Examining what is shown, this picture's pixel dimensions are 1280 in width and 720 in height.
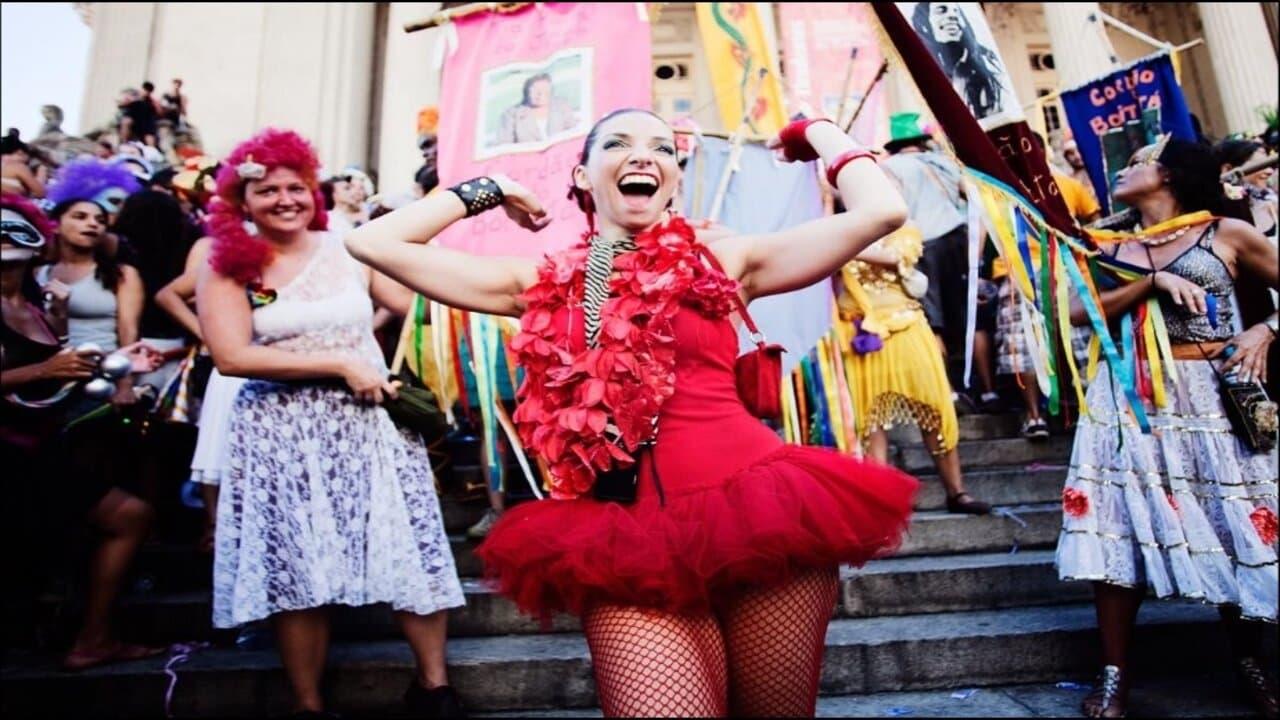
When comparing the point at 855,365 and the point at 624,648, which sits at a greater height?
the point at 855,365

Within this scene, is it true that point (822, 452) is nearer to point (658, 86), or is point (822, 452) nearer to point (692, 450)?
point (692, 450)

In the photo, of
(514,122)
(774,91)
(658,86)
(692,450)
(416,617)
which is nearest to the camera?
(692,450)

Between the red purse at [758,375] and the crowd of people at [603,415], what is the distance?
3cm

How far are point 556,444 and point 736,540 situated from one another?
1.55 feet

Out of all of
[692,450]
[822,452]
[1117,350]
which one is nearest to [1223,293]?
[1117,350]

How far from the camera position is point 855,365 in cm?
472

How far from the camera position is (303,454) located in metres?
2.84

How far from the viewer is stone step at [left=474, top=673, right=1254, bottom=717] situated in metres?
2.99

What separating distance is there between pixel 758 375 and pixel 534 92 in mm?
4015

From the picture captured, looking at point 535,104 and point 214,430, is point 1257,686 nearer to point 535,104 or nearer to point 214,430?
point 214,430

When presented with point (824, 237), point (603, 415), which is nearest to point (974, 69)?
point (824, 237)

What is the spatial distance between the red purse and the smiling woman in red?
1.5 inches

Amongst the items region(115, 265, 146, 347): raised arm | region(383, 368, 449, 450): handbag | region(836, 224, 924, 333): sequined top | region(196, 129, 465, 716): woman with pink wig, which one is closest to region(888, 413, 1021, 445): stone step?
region(836, 224, 924, 333): sequined top

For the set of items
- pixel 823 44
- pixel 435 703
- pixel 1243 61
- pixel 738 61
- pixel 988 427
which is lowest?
pixel 435 703
